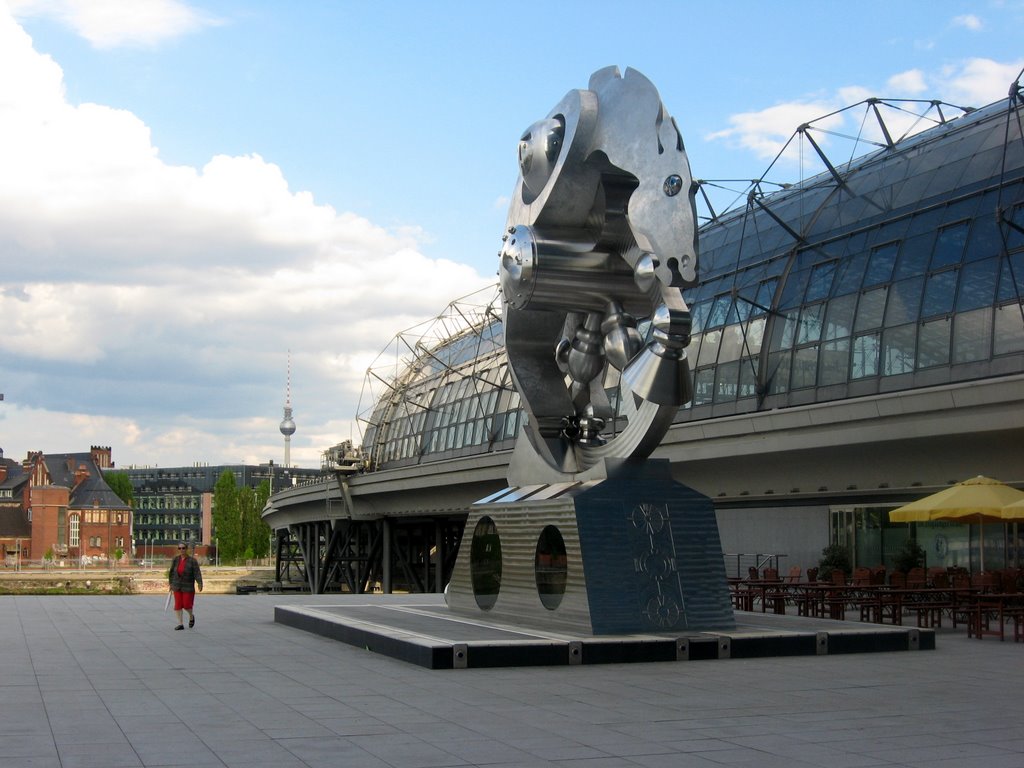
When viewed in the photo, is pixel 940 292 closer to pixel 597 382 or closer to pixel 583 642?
pixel 597 382

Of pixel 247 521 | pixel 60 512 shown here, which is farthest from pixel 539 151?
pixel 60 512

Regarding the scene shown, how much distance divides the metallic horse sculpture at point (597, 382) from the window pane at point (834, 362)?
13.2 meters

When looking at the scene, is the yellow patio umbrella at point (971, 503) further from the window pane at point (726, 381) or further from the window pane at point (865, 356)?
the window pane at point (726, 381)

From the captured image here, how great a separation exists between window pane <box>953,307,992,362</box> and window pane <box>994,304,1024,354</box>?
0.90 feet

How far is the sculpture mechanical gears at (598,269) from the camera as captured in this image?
16453 millimetres

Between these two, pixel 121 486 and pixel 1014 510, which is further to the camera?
pixel 121 486

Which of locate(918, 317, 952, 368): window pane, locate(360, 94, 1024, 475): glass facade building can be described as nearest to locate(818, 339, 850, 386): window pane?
locate(360, 94, 1024, 475): glass facade building

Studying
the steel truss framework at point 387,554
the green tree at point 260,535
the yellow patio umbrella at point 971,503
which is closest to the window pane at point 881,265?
the yellow patio umbrella at point 971,503

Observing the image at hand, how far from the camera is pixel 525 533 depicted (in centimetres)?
1806

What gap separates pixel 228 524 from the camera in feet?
402

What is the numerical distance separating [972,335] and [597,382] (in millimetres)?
11643

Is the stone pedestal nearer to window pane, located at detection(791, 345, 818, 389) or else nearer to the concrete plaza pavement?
the concrete plaza pavement

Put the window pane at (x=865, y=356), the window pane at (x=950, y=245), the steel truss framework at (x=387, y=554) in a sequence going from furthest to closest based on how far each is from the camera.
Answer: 1. the steel truss framework at (x=387, y=554)
2. the window pane at (x=865, y=356)
3. the window pane at (x=950, y=245)

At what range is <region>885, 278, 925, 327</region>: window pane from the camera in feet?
95.6
